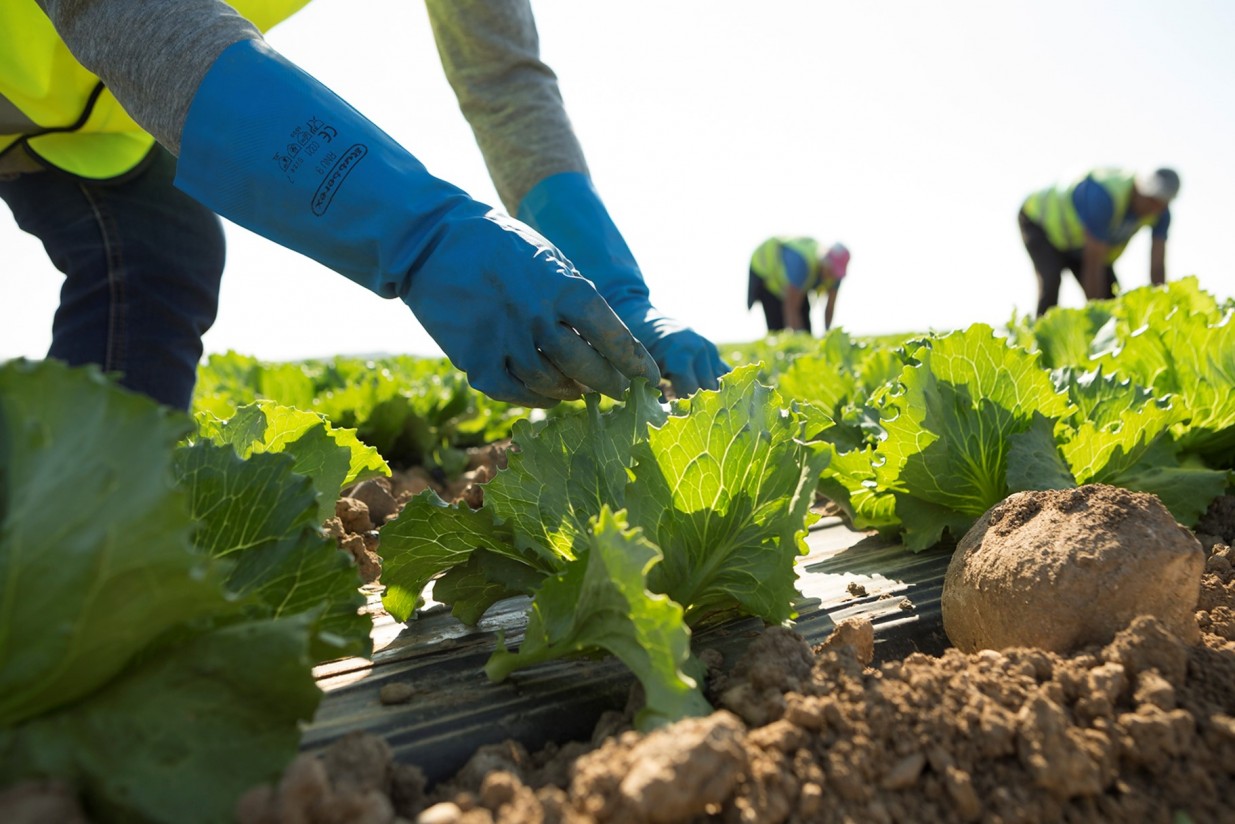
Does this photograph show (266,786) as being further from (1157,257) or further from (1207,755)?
(1157,257)

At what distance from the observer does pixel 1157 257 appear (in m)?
11.4

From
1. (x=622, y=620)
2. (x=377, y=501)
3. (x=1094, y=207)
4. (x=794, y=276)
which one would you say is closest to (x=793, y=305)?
(x=794, y=276)

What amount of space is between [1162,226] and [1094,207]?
1.28 metres

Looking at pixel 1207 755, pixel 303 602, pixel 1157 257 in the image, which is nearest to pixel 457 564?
pixel 303 602

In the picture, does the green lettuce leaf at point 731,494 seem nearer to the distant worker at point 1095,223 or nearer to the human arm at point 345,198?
the human arm at point 345,198

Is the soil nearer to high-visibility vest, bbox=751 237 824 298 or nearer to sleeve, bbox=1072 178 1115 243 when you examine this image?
sleeve, bbox=1072 178 1115 243

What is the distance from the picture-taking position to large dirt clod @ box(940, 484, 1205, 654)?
4.50ft

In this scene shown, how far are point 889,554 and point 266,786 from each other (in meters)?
1.72

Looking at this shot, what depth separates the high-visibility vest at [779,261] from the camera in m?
18.1

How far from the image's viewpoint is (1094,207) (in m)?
10.7

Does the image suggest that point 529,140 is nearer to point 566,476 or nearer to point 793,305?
point 566,476

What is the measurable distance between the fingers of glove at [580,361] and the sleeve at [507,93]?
1.30m

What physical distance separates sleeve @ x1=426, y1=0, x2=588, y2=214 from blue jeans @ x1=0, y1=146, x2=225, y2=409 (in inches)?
39.4

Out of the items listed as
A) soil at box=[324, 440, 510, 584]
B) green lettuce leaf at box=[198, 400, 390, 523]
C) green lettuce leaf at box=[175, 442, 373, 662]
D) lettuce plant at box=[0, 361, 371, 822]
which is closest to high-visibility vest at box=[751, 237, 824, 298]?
soil at box=[324, 440, 510, 584]
